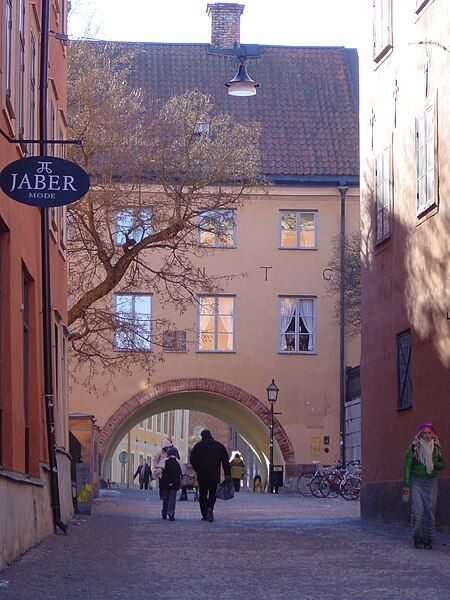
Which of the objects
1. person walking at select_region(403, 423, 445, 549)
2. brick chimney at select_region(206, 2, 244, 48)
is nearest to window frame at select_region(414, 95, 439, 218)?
person walking at select_region(403, 423, 445, 549)

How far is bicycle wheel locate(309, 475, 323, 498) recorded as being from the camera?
41.5 m

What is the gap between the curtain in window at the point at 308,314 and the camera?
4744 centimetres

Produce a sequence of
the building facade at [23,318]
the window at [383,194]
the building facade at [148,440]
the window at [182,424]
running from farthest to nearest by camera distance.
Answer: the window at [182,424] < the building facade at [148,440] < the window at [383,194] < the building facade at [23,318]

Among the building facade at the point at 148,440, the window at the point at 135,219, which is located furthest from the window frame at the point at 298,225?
the building facade at the point at 148,440

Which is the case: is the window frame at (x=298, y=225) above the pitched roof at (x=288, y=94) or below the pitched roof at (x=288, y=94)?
below

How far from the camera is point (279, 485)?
4706cm

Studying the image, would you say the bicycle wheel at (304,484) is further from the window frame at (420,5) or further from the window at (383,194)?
the window frame at (420,5)

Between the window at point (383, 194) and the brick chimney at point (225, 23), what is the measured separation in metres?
29.7

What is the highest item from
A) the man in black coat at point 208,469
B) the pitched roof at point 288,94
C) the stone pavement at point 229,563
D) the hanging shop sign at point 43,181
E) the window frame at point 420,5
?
the pitched roof at point 288,94

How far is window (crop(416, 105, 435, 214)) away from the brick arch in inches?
1000

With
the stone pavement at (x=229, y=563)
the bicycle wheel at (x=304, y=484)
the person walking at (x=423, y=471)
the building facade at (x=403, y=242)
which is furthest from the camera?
the bicycle wheel at (x=304, y=484)

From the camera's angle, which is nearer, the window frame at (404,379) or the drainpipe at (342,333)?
the window frame at (404,379)

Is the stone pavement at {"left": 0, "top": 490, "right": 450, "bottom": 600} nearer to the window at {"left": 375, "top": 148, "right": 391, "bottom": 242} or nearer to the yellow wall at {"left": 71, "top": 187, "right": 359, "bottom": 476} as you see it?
the window at {"left": 375, "top": 148, "right": 391, "bottom": 242}

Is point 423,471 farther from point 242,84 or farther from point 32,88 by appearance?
point 242,84
